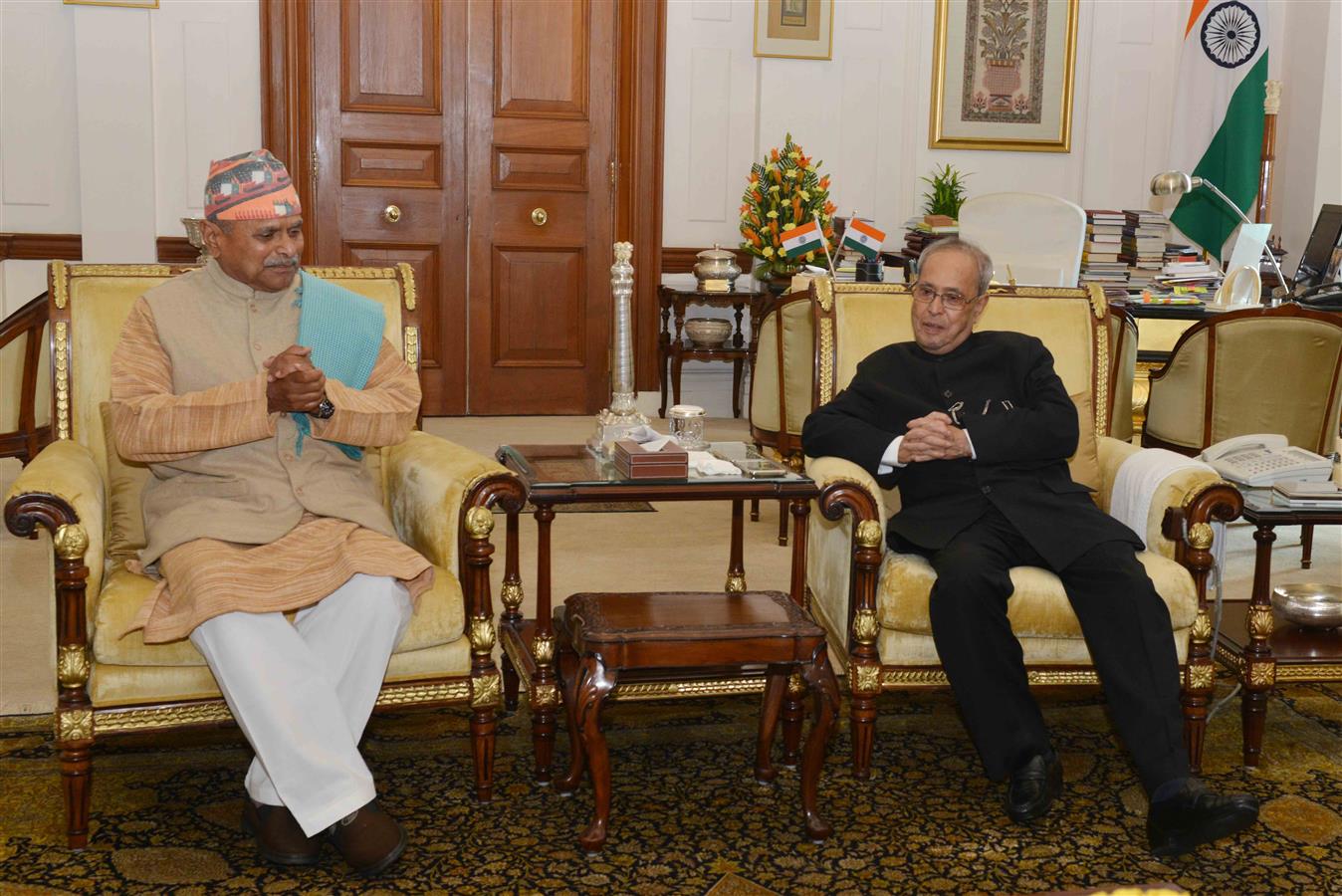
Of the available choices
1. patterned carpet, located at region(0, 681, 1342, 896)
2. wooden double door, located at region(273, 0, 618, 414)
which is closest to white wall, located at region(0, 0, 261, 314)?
wooden double door, located at region(273, 0, 618, 414)

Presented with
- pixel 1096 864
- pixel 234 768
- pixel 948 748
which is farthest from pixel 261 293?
pixel 1096 864

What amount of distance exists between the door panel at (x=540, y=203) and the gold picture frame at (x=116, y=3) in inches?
58.6

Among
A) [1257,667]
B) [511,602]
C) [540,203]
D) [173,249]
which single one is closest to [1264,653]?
[1257,667]

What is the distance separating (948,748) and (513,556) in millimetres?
1073

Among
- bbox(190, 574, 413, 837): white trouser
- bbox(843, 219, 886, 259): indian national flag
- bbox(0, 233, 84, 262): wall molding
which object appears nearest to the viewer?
bbox(190, 574, 413, 837): white trouser

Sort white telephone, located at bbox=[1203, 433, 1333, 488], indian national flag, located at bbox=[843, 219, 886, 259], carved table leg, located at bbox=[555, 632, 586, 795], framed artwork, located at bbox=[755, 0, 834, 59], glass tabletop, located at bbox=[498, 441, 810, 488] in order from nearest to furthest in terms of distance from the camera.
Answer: carved table leg, located at bbox=[555, 632, 586, 795]
glass tabletop, located at bbox=[498, 441, 810, 488]
white telephone, located at bbox=[1203, 433, 1333, 488]
indian national flag, located at bbox=[843, 219, 886, 259]
framed artwork, located at bbox=[755, 0, 834, 59]

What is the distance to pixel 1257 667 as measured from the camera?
3004 millimetres

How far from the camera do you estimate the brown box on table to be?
287cm

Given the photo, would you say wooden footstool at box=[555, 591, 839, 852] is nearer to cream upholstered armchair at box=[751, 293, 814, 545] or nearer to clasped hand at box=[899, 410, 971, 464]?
clasped hand at box=[899, 410, 971, 464]

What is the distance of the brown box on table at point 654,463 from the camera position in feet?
9.41

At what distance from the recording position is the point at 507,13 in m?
6.95

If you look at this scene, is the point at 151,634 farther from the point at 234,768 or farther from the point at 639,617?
the point at 639,617

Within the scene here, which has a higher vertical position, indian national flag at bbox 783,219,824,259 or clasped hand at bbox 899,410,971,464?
indian national flag at bbox 783,219,824,259

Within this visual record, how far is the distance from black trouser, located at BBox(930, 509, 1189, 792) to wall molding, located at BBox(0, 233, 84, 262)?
5.26 metres
